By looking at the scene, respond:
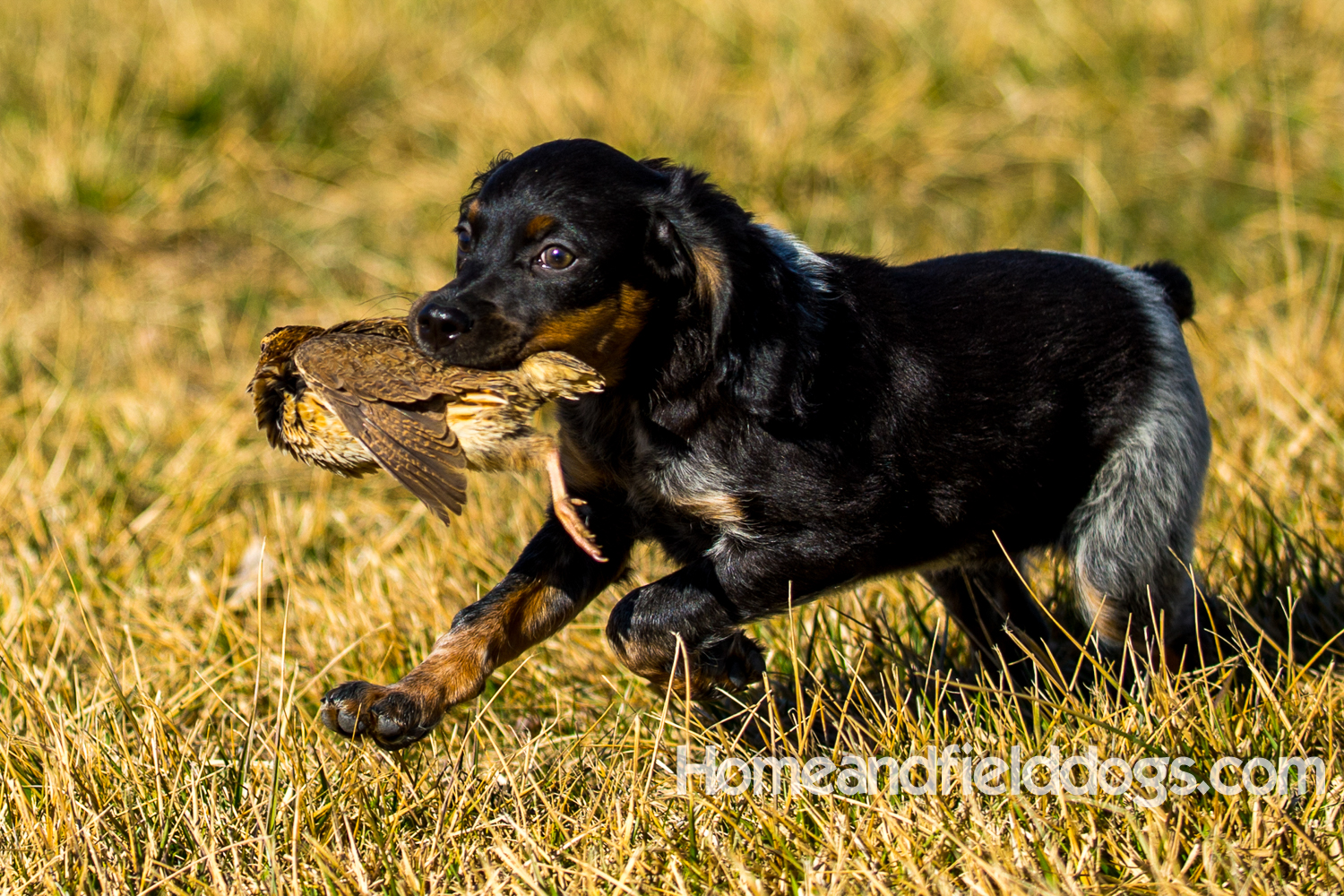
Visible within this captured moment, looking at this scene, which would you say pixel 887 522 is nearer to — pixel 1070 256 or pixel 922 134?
pixel 1070 256

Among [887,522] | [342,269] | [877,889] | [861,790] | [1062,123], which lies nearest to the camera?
[877,889]

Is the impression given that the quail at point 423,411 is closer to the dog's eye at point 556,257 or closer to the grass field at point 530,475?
the dog's eye at point 556,257

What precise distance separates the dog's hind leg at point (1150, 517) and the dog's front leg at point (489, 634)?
1.18 meters

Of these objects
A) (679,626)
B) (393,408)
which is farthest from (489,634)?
(393,408)

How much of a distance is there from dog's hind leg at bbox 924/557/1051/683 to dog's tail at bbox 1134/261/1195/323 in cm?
83

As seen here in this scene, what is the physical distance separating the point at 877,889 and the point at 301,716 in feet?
→ 4.83

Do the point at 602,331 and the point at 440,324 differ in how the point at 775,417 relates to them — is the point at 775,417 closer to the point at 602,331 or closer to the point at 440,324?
the point at 602,331

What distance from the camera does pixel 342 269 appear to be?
7105 mm

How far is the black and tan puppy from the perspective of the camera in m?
2.97

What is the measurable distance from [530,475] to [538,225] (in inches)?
70.5

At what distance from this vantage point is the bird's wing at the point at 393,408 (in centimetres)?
266

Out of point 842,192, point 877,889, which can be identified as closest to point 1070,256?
point 877,889

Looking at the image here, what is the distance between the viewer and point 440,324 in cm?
278

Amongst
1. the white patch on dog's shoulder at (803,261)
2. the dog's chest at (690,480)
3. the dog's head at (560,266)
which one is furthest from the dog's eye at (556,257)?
the white patch on dog's shoulder at (803,261)
